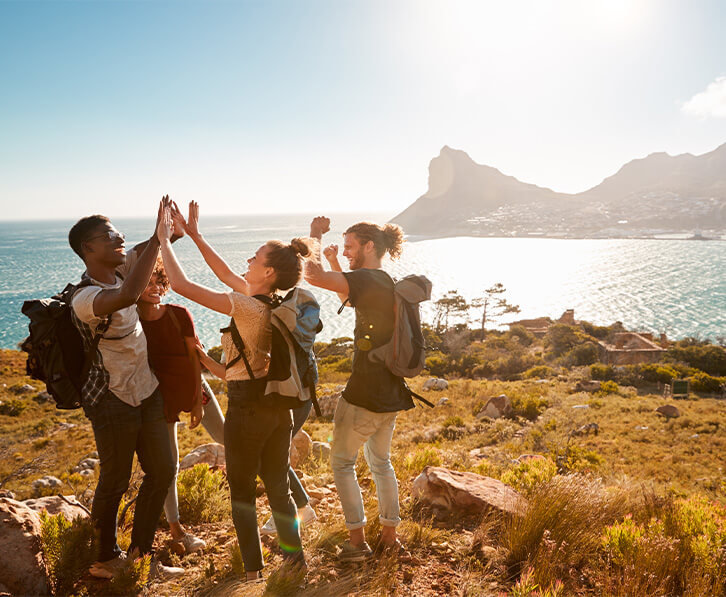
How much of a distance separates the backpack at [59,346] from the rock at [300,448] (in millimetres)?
3612

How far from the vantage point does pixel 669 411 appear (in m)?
16.0

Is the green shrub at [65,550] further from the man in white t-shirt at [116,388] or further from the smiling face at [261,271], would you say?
the smiling face at [261,271]

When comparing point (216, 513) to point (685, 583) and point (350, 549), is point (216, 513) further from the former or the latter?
point (685, 583)

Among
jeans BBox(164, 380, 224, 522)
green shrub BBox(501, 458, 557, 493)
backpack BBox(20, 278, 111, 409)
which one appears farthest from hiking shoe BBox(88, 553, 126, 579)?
green shrub BBox(501, 458, 557, 493)

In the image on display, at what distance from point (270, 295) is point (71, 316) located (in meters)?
0.97

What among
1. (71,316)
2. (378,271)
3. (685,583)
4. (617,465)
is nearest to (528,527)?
(685,583)

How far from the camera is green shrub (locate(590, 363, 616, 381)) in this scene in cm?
2728

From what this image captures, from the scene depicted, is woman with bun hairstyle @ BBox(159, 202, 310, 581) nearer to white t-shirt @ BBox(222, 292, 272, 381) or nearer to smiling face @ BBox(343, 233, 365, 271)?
white t-shirt @ BBox(222, 292, 272, 381)

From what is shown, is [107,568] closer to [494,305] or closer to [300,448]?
[300,448]

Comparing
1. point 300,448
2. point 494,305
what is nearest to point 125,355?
point 300,448

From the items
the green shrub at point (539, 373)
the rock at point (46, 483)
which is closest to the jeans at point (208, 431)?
the rock at point (46, 483)

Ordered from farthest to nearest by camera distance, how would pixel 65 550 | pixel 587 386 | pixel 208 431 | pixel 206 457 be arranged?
pixel 587 386 < pixel 206 457 < pixel 208 431 < pixel 65 550

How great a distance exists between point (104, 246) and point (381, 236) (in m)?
1.48

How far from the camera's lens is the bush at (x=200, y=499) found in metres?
3.25
